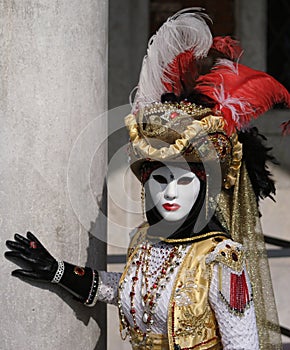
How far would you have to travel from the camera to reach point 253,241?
2977mm

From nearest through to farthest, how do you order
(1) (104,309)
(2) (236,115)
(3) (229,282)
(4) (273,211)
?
(3) (229,282), (2) (236,115), (1) (104,309), (4) (273,211)

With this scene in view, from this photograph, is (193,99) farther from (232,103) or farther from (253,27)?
(253,27)

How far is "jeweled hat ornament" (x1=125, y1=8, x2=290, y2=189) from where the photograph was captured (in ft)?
8.70

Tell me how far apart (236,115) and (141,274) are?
1.94 ft

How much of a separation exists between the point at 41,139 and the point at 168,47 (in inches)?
19.9

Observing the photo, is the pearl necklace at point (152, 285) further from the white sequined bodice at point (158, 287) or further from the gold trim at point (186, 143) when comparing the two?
the gold trim at point (186, 143)

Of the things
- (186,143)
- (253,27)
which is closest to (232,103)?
(186,143)

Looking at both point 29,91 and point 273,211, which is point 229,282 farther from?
point 273,211

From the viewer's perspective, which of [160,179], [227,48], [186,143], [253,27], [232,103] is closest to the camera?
[186,143]

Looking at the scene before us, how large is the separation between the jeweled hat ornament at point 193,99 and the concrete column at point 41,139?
0.21 m

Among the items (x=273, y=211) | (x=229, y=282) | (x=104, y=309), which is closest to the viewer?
(x=229, y=282)

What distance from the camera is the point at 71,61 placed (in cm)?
273

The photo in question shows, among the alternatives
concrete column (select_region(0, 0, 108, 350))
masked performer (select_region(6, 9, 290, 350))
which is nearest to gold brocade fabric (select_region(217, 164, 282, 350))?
masked performer (select_region(6, 9, 290, 350))

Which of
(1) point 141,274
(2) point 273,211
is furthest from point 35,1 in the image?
(2) point 273,211
